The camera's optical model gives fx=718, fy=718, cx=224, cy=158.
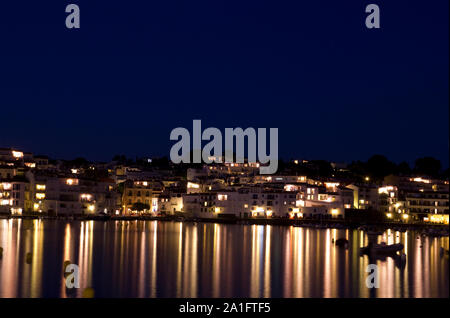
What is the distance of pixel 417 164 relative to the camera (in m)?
103

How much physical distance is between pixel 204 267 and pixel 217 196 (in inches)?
1538

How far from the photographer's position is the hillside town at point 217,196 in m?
63.8

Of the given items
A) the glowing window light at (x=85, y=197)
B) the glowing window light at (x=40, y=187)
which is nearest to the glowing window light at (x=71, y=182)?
the glowing window light at (x=85, y=197)

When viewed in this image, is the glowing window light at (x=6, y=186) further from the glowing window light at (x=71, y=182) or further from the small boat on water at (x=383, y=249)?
the small boat on water at (x=383, y=249)

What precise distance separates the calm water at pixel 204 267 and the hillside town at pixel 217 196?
20.2m

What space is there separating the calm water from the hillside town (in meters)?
20.2

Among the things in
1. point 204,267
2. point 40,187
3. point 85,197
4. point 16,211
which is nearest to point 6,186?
point 16,211

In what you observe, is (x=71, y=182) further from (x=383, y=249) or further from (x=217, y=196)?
(x=383, y=249)

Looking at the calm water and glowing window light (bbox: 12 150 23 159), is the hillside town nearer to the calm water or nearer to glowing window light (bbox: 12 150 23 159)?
glowing window light (bbox: 12 150 23 159)

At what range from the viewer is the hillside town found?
6381 centimetres

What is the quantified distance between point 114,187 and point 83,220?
40.2 feet

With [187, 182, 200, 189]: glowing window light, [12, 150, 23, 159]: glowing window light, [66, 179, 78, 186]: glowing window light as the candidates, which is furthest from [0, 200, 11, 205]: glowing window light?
[187, 182, 200, 189]: glowing window light

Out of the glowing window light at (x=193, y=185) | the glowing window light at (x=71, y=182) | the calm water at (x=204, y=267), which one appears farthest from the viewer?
the glowing window light at (x=193, y=185)

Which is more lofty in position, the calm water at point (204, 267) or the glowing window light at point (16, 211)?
the glowing window light at point (16, 211)
